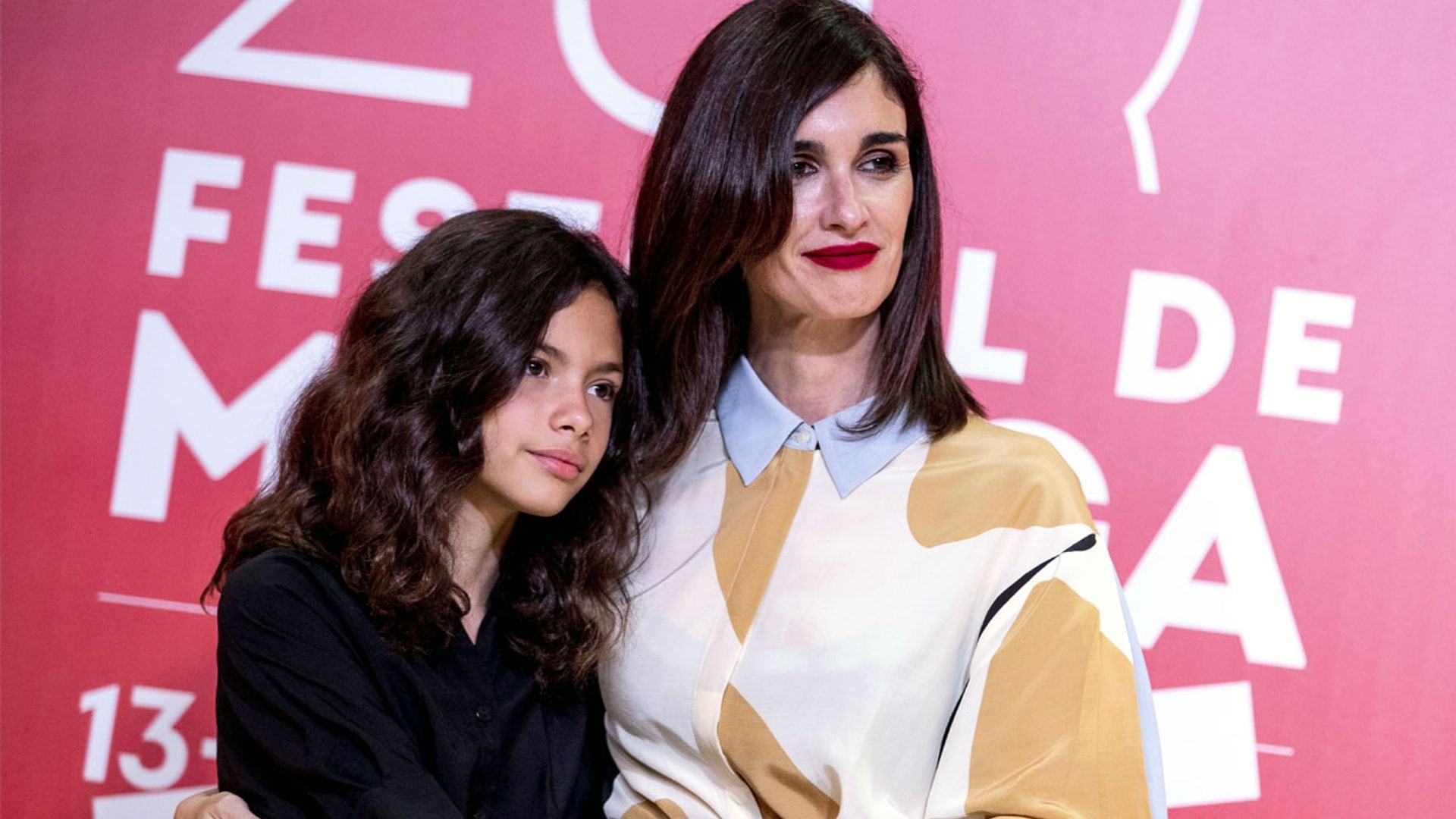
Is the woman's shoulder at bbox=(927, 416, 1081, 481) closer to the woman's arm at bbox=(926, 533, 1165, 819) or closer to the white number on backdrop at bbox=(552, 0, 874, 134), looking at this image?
the woman's arm at bbox=(926, 533, 1165, 819)

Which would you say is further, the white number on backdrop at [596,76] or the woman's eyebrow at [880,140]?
the white number on backdrop at [596,76]

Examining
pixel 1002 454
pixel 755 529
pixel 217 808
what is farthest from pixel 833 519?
pixel 217 808

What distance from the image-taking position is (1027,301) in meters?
2.60

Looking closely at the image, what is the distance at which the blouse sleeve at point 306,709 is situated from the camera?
1.61 meters

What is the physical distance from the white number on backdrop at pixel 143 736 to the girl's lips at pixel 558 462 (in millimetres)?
1317

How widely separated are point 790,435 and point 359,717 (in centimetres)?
64

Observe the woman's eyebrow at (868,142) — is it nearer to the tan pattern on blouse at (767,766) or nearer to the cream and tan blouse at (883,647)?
the cream and tan blouse at (883,647)

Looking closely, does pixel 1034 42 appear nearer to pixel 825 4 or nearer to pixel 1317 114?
pixel 1317 114

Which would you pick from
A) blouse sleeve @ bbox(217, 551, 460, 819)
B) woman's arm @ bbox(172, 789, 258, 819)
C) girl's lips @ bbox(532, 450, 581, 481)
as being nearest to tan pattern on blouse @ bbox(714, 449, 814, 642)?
girl's lips @ bbox(532, 450, 581, 481)

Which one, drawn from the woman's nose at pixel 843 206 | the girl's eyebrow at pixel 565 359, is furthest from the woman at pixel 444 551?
the woman's nose at pixel 843 206

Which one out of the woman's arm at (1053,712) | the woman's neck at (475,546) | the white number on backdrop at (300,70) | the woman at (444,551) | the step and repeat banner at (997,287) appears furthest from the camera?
the white number on backdrop at (300,70)

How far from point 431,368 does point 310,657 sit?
387mm

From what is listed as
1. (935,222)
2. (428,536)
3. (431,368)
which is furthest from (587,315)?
(935,222)

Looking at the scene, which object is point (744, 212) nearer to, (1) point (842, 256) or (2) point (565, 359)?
(1) point (842, 256)
